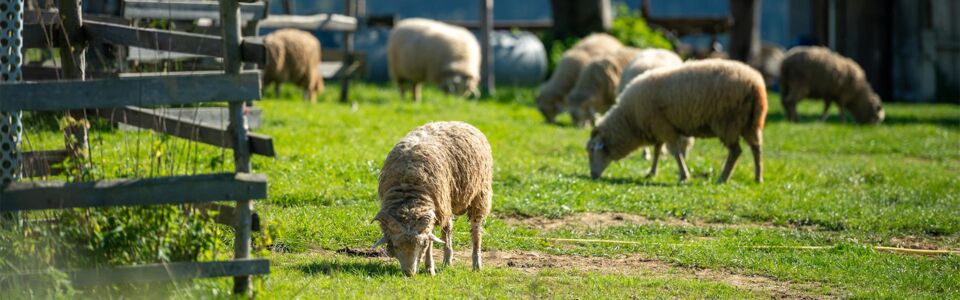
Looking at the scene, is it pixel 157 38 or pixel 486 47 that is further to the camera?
pixel 486 47

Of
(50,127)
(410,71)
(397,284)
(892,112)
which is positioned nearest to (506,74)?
(410,71)

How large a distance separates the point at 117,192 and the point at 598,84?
1289cm

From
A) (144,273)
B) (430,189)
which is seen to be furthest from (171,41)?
(430,189)

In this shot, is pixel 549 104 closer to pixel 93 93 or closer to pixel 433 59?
pixel 433 59

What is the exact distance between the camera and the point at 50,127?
1190cm

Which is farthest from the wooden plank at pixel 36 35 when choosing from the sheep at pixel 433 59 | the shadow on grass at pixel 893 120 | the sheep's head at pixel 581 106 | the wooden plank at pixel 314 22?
the shadow on grass at pixel 893 120

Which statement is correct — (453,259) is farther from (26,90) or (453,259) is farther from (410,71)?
(410,71)

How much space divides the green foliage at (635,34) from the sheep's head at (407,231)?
1985 centimetres

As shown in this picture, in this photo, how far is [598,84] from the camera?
17984mm

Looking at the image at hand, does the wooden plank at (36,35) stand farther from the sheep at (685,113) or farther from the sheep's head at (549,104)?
the sheep's head at (549,104)

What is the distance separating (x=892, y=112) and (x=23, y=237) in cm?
2104

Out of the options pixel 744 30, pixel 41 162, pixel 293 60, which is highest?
pixel 41 162

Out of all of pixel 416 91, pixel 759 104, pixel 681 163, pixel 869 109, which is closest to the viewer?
pixel 759 104

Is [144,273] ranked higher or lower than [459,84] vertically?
higher
